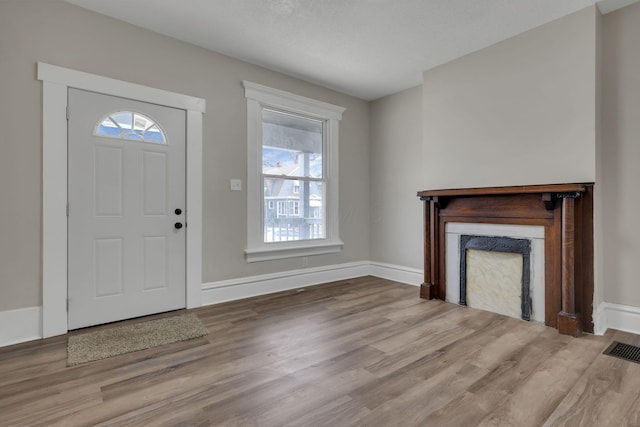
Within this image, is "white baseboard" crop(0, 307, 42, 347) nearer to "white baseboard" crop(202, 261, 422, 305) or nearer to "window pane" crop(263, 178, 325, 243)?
"white baseboard" crop(202, 261, 422, 305)

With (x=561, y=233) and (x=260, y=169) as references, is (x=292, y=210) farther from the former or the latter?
(x=561, y=233)

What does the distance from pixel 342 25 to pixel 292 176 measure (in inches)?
70.8

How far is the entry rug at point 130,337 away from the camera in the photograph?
221 cm

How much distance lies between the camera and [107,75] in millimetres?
2775

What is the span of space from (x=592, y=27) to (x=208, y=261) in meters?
4.00

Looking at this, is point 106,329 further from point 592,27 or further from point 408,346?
point 592,27

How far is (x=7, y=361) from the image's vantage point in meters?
2.11

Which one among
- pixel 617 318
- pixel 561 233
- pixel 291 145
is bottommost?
pixel 617 318

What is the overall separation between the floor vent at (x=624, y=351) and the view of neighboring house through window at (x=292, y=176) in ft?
9.93

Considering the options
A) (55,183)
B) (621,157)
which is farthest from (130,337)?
(621,157)

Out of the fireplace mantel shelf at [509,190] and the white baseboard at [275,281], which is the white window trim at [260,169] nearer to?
the white baseboard at [275,281]

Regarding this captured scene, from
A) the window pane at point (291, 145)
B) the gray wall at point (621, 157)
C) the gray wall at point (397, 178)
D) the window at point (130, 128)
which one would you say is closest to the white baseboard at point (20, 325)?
the window at point (130, 128)

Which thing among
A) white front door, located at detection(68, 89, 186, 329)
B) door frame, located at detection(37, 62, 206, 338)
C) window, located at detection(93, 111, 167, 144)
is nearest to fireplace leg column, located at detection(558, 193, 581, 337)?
white front door, located at detection(68, 89, 186, 329)

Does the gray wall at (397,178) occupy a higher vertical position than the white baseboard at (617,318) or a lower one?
higher
